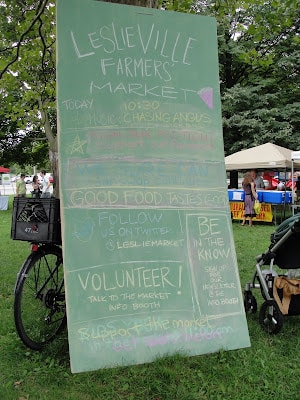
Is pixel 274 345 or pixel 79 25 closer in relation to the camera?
pixel 79 25

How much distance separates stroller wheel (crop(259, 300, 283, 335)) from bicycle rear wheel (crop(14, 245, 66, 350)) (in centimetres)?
177

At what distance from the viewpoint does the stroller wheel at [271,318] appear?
3630 mm

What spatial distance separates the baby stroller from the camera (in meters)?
3.65

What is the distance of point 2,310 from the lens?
4.43 meters

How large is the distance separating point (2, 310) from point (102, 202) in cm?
211

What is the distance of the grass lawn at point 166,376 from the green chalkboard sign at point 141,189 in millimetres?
103

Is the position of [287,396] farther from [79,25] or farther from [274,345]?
[79,25]

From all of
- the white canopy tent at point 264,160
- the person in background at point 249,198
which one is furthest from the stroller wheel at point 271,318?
the white canopy tent at point 264,160

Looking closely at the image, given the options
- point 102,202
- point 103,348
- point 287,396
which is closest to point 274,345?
point 287,396

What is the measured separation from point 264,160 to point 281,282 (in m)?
9.31

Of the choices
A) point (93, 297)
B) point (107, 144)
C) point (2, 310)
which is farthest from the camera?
point (2, 310)

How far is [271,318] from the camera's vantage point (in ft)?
12.1

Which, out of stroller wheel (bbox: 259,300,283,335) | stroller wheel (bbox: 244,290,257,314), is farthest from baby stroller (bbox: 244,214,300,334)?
stroller wheel (bbox: 244,290,257,314)

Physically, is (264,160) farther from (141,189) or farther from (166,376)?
(166,376)
